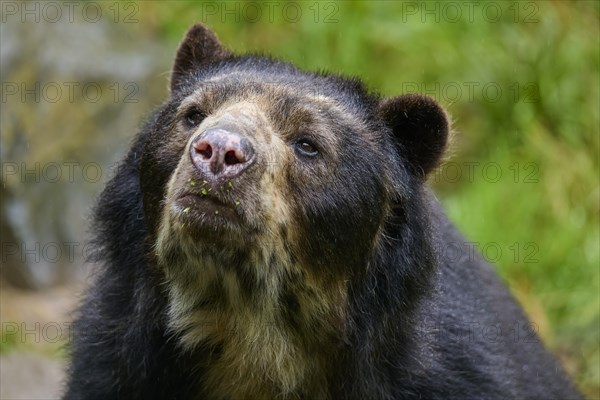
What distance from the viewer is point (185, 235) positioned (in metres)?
4.91

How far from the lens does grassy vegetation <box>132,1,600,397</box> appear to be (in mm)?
11555

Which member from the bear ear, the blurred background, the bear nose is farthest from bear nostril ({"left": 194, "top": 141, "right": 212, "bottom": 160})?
the blurred background

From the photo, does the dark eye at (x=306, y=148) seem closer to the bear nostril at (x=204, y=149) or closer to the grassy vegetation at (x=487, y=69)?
Result: the bear nostril at (x=204, y=149)

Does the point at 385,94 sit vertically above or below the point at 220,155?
below

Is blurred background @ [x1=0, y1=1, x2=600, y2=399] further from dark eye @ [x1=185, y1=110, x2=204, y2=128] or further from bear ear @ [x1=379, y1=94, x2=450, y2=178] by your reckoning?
bear ear @ [x1=379, y1=94, x2=450, y2=178]

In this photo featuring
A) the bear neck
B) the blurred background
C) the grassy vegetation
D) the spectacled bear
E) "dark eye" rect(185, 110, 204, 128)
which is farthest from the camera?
the grassy vegetation

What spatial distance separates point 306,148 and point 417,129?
29.3 inches

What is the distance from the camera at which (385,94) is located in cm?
1178

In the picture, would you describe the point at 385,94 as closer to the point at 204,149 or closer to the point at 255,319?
the point at 255,319

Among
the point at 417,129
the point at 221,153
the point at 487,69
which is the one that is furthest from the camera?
the point at 487,69

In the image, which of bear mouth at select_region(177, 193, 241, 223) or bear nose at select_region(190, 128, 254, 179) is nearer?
bear nose at select_region(190, 128, 254, 179)

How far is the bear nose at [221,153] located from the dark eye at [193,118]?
0.62 m

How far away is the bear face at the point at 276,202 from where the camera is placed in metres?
4.85

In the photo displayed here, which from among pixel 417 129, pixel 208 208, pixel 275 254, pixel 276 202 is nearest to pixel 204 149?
pixel 208 208
